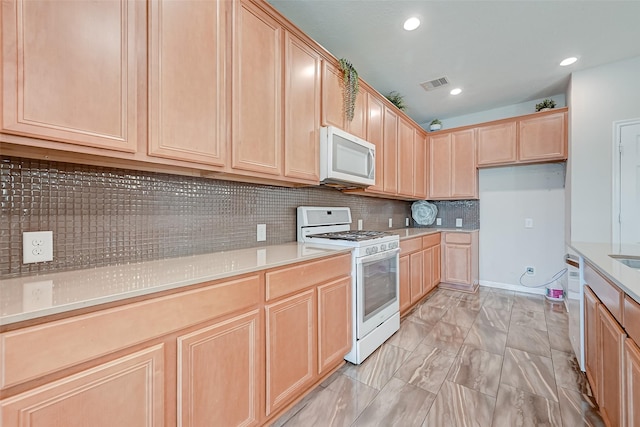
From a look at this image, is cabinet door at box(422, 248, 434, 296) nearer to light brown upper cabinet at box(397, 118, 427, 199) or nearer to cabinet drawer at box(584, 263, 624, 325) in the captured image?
light brown upper cabinet at box(397, 118, 427, 199)

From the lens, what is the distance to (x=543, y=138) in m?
3.37

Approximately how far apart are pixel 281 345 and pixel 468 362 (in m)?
1.53

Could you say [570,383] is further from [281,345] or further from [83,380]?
[83,380]

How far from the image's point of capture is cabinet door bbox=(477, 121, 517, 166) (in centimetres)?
359

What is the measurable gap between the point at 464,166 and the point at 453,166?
15 centimetres

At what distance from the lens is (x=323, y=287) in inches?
66.7

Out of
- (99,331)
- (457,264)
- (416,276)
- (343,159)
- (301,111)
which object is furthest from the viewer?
(457,264)

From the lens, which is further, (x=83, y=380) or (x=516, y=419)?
(x=516, y=419)

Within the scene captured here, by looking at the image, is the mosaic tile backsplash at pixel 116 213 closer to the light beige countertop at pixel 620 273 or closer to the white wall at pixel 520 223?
the light beige countertop at pixel 620 273

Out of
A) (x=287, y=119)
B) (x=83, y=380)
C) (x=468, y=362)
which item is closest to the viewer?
(x=83, y=380)

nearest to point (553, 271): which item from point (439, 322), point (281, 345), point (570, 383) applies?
point (439, 322)

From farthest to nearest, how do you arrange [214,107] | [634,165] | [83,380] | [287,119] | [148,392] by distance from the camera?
[634,165] → [287,119] → [214,107] → [148,392] → [83,380]

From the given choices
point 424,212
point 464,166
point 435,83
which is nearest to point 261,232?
point 435,83

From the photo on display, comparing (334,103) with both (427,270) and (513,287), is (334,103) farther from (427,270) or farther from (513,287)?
(513,287)
